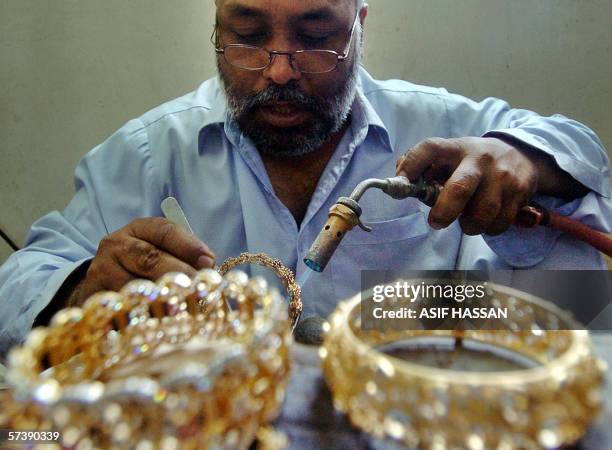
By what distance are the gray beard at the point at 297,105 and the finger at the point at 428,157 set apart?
228 millimetres

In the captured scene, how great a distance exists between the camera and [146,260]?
0.55 m

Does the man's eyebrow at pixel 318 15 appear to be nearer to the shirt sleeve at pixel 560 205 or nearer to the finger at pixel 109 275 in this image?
the shirt sleeve at pixel 560 205

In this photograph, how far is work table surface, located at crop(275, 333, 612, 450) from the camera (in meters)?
0.30

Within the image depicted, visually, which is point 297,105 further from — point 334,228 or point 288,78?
point 334,228

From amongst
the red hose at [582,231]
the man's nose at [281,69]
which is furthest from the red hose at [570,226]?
the man's nose at [281,69]

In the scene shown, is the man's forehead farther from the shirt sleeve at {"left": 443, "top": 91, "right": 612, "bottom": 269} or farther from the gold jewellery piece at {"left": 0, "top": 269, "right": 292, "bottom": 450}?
the gold jewellery piece at {"left": 0, "top": 269, "right": 292, "bottom": 450}

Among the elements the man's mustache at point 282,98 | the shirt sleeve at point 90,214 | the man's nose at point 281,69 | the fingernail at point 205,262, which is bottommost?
the shirt sleeve at point 90,214

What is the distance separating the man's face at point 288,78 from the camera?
2.34ft

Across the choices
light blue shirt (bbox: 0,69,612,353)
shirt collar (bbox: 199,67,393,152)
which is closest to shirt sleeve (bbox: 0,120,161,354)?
light blue shirt (bbox: 0,69,612,353)

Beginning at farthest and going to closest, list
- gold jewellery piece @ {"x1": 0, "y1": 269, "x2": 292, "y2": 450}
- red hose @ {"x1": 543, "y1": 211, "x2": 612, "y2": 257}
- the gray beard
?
the gray beard
red hose @ {"x1": 543, "y1": 211, "x2": 612, "y2": 257}
gold jewellery piece @ {"x1": 0, "y1": 269, "x2": 292, "y2": 450}

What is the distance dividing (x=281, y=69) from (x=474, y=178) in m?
0.30

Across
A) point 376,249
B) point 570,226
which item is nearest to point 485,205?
point 570,226

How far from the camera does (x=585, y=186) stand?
71cm

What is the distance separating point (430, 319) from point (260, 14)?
0.47 m
